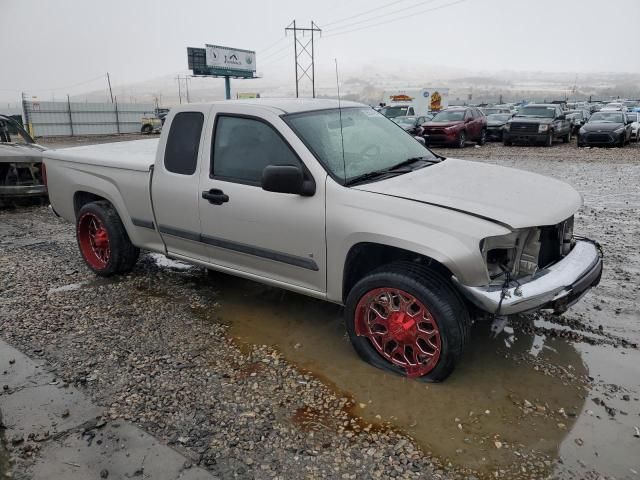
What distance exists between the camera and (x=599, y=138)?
18969 millimetres

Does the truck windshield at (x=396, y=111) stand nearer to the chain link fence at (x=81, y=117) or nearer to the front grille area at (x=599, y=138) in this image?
the front grille area at (x=599, y=138)

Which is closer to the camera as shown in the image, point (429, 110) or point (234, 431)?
point (234, 431)

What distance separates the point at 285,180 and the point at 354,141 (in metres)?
0.88

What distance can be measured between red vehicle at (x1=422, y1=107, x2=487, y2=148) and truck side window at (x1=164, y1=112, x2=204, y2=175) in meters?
16.6

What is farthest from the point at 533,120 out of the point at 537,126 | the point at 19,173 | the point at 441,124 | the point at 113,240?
the point at 113,240

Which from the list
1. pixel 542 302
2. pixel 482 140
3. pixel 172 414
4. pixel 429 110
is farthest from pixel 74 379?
pixel 429 110

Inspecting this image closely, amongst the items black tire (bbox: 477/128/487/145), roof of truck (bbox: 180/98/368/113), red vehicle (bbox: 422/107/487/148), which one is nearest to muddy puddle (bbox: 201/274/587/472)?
roof of truck (bbox: 180/98/368/113)

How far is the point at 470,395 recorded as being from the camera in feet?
10.9

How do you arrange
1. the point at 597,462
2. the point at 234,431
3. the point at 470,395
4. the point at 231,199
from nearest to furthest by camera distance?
the point at 597,462, the point at 234,431, the point at 470,395, the point at 231,199

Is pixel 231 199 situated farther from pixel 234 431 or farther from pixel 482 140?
pixel 482 140

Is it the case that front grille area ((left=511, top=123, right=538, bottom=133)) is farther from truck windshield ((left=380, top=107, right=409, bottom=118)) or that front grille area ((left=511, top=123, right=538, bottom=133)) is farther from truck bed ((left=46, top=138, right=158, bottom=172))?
truck bed ((left=46, top=138, right=158, bottom=172))

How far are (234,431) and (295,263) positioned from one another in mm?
1313

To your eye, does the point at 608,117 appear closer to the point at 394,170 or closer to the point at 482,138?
the point at 482,138

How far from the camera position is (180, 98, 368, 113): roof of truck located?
4.10 m
